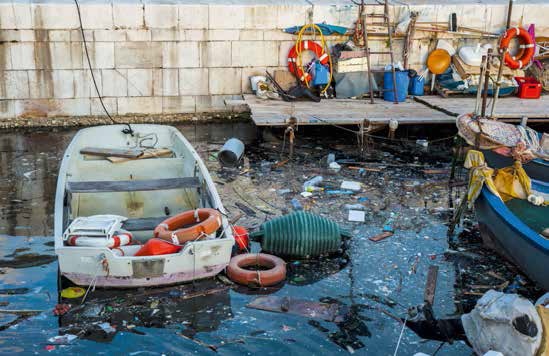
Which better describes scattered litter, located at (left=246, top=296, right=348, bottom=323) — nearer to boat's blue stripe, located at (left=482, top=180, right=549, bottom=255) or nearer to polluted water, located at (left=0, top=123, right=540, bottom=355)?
polluted water, located at (left=0, top=123, right=540, bottom=355)

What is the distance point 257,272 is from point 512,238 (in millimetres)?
2932

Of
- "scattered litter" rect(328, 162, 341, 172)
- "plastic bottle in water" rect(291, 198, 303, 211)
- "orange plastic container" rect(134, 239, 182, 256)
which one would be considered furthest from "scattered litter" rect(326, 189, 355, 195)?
"orange plastic container" rect(134, 239, 182, 256)

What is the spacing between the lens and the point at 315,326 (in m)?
5.96

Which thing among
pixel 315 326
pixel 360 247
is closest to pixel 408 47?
pixel 360 247

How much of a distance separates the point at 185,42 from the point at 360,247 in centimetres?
705

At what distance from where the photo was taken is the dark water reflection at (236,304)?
566 centimetres

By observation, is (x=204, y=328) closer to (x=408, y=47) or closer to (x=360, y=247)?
(x=360, y=247)

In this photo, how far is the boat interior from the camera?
7504mm

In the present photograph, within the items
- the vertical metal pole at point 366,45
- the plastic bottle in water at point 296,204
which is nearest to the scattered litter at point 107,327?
the plastic bottle in water at point 296,204

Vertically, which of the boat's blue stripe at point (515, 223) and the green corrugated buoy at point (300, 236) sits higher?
the boat's blue stripe at point (515, 223)

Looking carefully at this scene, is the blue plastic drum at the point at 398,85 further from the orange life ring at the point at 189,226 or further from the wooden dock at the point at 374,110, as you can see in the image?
the orange life ring at the point at 189,226

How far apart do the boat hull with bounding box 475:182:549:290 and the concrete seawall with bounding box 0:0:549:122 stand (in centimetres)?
685

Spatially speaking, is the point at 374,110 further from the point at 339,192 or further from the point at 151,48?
the point at 151,48

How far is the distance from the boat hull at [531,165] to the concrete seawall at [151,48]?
17.8 ft
